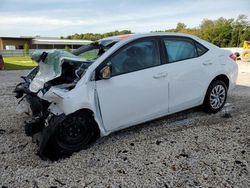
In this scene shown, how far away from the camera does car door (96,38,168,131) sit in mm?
3559

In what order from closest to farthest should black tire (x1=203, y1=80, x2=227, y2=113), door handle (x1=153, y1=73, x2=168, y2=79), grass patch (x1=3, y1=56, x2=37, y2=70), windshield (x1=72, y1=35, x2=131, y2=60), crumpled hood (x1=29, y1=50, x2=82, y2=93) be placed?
crumpled hood (x1=29, y1=50, x2=82, y2=93), door handle (x1=153, y1=73, x2=168, y2=79), windshield (x1=72, y1=35, x2=131, y2=60), black tire (x1=203, y1=80, x2=227, y2=113), grass patch (x1=3, y1=56, x2=37, y2=70)

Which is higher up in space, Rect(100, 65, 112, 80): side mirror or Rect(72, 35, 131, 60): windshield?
Rect(72, 35, 131, 60): windshield

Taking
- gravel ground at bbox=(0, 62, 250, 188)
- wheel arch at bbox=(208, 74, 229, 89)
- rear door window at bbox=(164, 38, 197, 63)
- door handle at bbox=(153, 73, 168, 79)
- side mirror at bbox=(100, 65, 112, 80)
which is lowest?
gravel ground at bbox=(0, 62, 250, 188)

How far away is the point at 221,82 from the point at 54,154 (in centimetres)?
336

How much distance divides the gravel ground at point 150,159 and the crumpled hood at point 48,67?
0.91m

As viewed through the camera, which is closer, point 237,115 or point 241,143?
point 241,143

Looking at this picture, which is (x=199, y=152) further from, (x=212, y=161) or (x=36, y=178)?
(x=36, y=178)

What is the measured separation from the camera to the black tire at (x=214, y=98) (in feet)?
15.6

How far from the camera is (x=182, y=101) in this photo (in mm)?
4316

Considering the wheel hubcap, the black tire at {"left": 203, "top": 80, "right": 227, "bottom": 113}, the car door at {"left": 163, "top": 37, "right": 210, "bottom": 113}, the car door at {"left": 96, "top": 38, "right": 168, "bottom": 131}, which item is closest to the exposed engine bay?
the car door at {"left": 96, "top": 38, "right": 168, "bottom": 131}

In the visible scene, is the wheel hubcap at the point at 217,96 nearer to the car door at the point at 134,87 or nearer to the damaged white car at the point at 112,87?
the damaged white car at the point at 112,87

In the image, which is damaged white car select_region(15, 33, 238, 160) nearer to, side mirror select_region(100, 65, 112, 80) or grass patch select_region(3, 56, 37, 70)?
side mirror select_region(100, 65, 112, 80)

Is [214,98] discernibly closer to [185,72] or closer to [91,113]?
[185,72]

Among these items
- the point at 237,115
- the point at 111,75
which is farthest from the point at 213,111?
the point at 111,75
